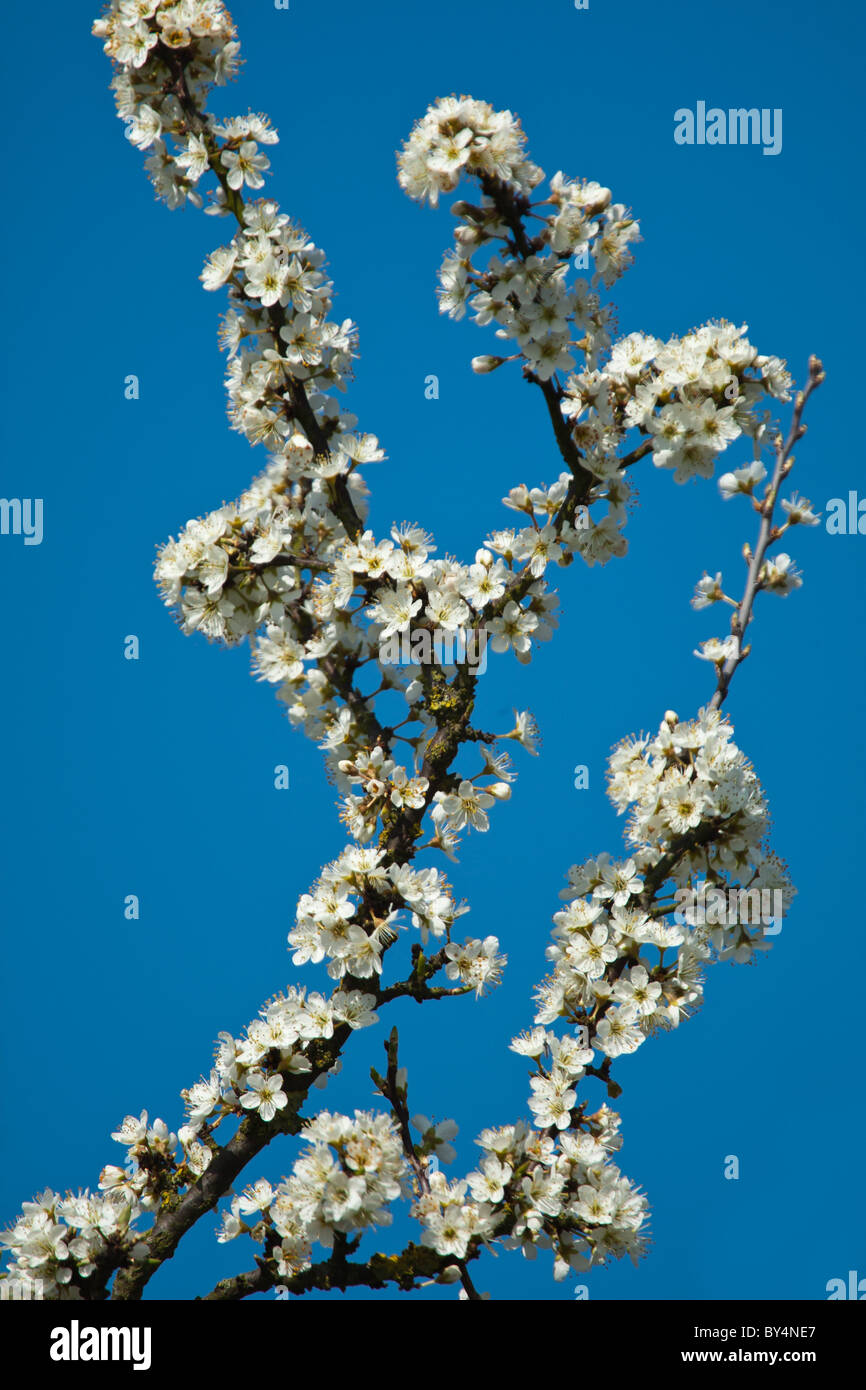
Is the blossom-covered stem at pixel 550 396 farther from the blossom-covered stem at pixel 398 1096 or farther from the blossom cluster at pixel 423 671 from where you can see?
the blossom-covered stem at pixel 398 1096

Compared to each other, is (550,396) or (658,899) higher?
(550,396)

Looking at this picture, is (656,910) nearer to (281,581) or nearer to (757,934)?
(757,934)

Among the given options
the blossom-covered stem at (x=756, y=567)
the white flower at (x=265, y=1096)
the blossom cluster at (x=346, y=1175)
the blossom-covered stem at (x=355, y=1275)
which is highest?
the blossom-covered stem at (x=756, y=567)

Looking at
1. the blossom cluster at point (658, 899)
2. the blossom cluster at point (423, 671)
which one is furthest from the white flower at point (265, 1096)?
the blossom cluster at point (658, 899)

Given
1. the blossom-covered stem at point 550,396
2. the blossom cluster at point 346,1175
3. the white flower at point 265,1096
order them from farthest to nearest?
A: the white flower at point 265,1096, the blossom-covered stem at point 550,396, the blossom cluster at point 346,1175

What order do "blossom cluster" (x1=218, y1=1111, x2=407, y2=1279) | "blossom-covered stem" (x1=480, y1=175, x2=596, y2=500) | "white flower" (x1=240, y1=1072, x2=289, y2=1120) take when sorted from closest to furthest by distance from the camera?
"blossom cluster" (x1=218, y1=1111, x2=407, y2=1279) < "blossom-covered stem" (x1=480, y1=175, x2=596, y2=500) < "white flower" (x1=240, y1=1072, x2=289, y2=1120)

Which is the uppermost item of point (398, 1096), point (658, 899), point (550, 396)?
point (550, 396)

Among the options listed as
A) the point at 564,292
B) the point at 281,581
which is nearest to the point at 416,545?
the point at 281,581

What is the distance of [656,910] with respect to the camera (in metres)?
3.31

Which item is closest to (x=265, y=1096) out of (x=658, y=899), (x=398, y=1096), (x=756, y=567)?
(x=398, y=1096)

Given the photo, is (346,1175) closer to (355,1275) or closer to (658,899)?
(355,1275)

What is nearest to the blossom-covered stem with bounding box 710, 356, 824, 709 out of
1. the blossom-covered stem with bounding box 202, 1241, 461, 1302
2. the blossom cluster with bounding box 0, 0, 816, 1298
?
the blossom cluster with bounding box 0, 0, 816, 1298

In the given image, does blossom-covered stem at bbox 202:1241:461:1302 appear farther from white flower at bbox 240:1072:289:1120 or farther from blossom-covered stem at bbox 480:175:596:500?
blossom-covered stem at bbox 480:175:596:500

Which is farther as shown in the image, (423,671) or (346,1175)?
(423,671)
